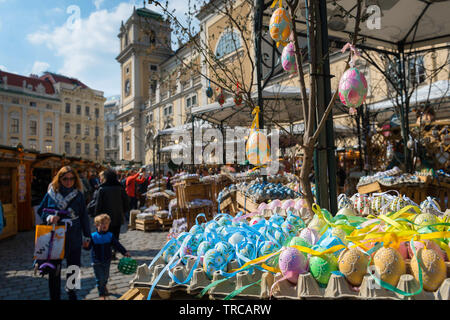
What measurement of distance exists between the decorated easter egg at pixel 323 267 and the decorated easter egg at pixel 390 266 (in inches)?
6.4

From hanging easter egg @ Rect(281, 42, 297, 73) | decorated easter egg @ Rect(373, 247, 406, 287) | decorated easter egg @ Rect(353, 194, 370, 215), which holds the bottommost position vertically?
decorated easter egg @ Rect(373, 247, 406, 287)

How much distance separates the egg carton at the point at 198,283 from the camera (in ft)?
4.24

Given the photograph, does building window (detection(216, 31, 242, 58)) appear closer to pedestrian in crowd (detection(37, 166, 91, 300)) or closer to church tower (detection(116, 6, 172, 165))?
pedestrian in crowd (detection(37, 166, 91, 300))

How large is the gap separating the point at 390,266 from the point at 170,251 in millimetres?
1088

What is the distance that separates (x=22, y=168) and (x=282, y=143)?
997cm

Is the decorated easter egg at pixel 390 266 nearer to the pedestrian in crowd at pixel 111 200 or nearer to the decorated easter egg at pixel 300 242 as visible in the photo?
the decorated easter egg at pixel 300 242

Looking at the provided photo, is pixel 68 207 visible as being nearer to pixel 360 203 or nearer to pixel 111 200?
pixel 111 200

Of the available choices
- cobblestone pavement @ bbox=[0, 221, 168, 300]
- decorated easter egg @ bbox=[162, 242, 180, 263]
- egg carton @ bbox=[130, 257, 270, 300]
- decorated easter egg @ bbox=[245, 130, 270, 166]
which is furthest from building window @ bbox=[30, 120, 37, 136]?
egg carton @ bbox=[130, 257, 270, 300]

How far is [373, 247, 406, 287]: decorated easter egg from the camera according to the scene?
113 centimetres

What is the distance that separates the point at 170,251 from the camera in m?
1.70

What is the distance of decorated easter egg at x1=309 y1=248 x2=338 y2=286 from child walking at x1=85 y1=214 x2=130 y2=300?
363 centimetres

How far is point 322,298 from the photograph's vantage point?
1.14 m

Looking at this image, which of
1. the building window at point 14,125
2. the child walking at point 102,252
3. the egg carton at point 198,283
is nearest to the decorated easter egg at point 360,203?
the egg carton at point 198,283
